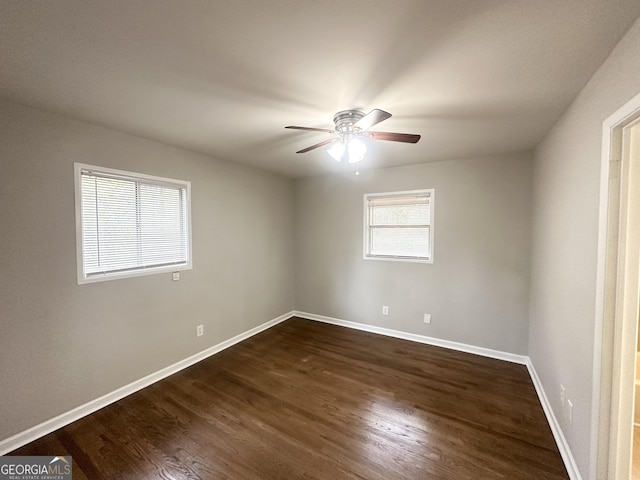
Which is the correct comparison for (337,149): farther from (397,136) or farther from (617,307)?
(617,307)

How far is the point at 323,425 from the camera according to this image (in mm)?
2061

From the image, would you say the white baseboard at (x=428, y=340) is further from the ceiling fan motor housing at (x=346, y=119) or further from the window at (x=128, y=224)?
the ceiling fan motor housing at (x=346, y=119)

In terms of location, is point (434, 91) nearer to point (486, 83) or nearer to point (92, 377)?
point (486, 83)

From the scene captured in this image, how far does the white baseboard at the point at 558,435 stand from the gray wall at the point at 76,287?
3325 millimetres

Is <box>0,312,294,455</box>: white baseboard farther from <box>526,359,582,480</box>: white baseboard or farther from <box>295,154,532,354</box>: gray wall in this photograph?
<box>526,359,582,480</box>: white baseboard

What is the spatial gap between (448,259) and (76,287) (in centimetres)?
384

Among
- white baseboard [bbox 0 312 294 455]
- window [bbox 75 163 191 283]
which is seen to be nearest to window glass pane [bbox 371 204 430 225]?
window [bbox 75 163 191 283]

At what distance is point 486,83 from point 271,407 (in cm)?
289

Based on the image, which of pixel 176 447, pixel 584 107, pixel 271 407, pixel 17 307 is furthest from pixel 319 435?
pixel 584 107

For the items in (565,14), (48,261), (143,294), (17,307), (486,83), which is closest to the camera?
(565,14)

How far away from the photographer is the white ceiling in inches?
42.5

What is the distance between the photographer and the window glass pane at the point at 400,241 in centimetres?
359

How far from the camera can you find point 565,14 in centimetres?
108

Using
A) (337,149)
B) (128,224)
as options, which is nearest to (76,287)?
(128,224)
